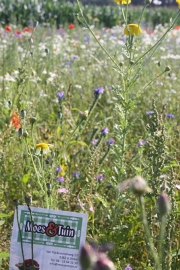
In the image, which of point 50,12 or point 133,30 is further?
point 50,12

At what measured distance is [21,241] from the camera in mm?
1487

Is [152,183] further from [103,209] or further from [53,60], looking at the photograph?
[53,60]

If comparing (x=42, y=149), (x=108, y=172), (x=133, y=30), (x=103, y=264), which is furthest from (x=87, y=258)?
(x=133, y=30)

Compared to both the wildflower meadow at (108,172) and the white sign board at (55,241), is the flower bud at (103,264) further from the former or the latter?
the white sign board at (55,241)

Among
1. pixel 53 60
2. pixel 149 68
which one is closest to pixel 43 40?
pixel 53 60

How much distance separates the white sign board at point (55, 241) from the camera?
1.50 m

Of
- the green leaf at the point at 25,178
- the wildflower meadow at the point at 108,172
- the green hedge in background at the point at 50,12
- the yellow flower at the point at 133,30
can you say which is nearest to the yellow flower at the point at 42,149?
the wildflower meadow at the point at 108,172

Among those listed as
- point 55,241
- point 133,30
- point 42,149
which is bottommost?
point 55,241

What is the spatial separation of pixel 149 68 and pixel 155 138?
121 inches

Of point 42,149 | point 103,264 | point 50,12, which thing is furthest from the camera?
point 50,12

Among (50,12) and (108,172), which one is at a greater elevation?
(50,12)

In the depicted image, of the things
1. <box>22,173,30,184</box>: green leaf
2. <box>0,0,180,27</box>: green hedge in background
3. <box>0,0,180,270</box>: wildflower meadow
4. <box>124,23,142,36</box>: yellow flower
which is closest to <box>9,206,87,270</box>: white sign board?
<box>0,0,180,270</box>: wildflower meadow

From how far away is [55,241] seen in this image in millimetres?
1510

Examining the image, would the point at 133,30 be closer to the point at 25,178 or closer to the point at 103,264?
the point at 25,178
